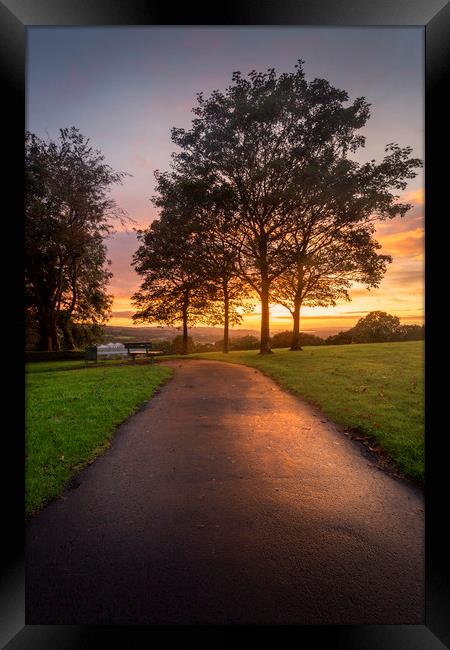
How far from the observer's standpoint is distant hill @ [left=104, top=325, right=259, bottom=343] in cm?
1462

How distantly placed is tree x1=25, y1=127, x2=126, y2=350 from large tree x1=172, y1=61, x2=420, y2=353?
12.3 feet

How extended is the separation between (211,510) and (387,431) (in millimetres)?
3776

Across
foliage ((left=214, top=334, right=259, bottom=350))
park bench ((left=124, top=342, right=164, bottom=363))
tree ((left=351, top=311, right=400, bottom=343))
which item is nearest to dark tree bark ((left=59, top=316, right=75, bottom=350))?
park bench ((left=124, top=342, right=164, bottom=363))

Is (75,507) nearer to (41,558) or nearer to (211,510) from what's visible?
(41,558)

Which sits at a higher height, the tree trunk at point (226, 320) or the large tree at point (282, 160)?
the large tree at point (282, 160)

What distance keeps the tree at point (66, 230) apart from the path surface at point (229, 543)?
20.4 ft

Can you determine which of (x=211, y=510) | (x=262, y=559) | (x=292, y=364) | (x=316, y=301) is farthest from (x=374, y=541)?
(x=316, y=301)

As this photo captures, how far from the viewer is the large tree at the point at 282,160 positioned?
39.1 ft

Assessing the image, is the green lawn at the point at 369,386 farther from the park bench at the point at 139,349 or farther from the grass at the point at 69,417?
the park bench at the point at 139,349

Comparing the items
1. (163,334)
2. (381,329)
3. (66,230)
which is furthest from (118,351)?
(381,329)

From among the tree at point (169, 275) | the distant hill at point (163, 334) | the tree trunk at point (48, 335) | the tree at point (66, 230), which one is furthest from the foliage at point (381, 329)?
the tree trunk at point (48, 335)

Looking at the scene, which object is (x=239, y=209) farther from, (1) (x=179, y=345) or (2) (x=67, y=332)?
(2) (x=67, y=332)

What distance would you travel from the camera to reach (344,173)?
12578 mm

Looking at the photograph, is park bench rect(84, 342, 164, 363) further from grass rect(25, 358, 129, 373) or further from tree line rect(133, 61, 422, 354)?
tree line rect(133, 61, 422, 354)
